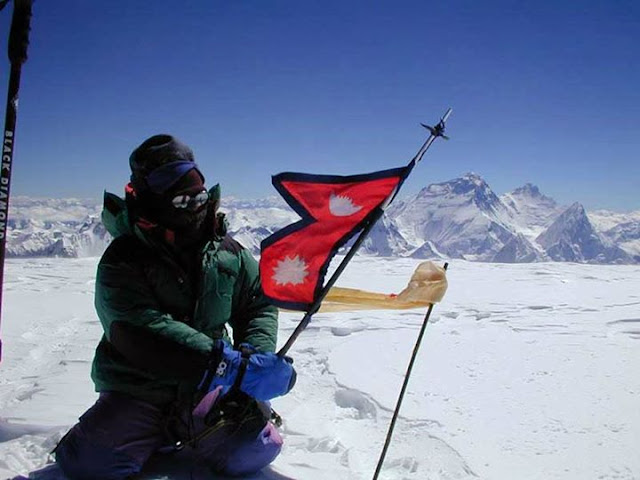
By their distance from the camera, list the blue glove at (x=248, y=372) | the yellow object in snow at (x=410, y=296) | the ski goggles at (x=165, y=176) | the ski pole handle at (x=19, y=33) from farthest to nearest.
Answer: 1. the yellow object in snow at (x=410, y=296)
2. the ski goggles at (x=165, y=176)
3. the blue glove at (x=248, y=372)
4. the ski pole handle at (x=19, y=33)

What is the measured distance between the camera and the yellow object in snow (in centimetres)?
282

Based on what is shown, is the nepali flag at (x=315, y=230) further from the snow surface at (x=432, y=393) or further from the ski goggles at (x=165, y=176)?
the snow surface at (x=432, y=393)

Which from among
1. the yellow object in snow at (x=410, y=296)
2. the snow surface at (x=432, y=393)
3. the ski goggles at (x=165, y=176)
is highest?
the ski goggles at (x=165, y=176)

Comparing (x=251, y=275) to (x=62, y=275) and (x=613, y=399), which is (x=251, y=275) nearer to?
(x=613, y=399)

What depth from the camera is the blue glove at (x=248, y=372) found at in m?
2.27

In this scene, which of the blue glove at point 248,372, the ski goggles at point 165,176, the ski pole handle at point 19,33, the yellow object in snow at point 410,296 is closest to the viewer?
the ski pole handle at point 19,33

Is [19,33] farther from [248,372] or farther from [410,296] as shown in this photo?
[410,296]

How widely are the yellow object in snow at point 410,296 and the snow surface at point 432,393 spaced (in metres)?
0.92

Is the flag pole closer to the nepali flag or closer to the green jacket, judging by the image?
the nepali flag

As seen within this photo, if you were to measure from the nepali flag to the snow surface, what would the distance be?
42.2 inches

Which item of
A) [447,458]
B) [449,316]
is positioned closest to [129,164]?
[447,458]

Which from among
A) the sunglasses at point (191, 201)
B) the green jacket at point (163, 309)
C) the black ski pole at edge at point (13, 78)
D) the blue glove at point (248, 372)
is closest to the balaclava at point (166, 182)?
the sunglasses at point (191, 201)

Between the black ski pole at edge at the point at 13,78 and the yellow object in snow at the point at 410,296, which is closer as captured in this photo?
the black ski pole at edge at the point at 13,78

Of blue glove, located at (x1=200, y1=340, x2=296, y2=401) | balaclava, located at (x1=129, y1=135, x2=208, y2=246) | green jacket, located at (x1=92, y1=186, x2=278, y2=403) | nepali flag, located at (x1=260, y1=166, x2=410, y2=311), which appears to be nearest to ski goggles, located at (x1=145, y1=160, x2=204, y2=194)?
balaclava, located at (x1=129, y1=135, x2=208, y2=246)
